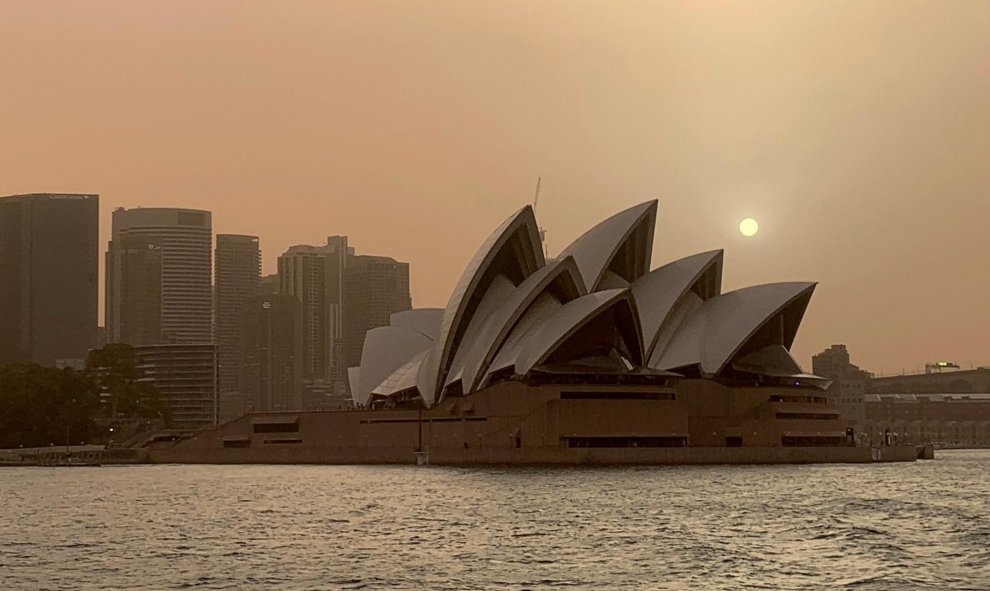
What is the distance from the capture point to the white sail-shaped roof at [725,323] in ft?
314

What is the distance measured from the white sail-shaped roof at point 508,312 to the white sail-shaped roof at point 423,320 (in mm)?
15625

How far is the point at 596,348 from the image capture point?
95.0 m

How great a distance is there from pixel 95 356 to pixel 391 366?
47896mm

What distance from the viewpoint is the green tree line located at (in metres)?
130

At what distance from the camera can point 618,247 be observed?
94500 millimetres

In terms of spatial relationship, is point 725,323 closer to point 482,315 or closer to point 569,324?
point 569,324

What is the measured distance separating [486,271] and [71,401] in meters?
59.8

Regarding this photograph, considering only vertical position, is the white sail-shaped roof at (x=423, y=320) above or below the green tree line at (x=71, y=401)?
above

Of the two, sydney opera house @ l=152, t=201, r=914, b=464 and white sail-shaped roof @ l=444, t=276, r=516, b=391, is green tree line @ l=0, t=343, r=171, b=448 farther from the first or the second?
white sail-shaped roof @ l=444, t=276, r=516, b=391

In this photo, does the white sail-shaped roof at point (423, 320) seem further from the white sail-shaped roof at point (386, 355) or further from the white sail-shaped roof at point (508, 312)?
the white sail-shaped roof at point (508, 312)

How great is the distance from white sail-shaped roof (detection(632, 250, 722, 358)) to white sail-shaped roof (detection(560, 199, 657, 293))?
124 centimetres

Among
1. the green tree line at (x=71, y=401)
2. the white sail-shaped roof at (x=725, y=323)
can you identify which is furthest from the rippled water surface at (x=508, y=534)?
the green tree line at (x=71, y=401)

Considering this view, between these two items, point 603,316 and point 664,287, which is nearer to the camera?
point 603,316

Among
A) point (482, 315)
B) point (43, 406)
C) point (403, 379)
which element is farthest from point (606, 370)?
point (43, 406)
